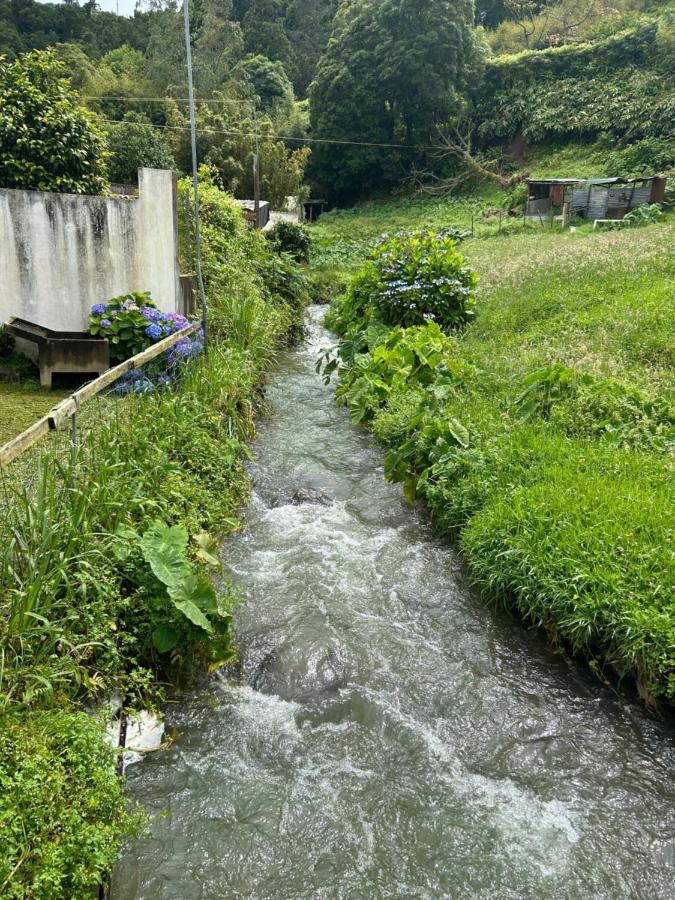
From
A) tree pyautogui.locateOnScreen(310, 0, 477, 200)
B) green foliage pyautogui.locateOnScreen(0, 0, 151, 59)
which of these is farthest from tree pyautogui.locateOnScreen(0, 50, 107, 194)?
green foliage pyautogui.locateOnScreen(0, 0, 151, 59)

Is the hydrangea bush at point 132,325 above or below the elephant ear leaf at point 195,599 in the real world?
above

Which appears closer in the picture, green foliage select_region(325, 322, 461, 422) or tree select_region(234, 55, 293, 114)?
green foliage select_region(325, 322, 461, 422)

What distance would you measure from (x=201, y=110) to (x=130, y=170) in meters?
11.8

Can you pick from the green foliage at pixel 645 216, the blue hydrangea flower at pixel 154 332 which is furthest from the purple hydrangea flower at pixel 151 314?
the green foliage at pixel 645 216

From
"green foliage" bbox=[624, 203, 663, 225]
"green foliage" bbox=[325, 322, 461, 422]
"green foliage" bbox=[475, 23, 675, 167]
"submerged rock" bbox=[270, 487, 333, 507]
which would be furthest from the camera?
"green foliage" bbox=[475, 23, 675, 167]

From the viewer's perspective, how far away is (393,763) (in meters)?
3.78

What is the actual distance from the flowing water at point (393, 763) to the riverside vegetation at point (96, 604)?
0.36 meters

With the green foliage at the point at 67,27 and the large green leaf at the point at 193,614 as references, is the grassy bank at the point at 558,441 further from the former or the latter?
the green foliage at the point at 67,27

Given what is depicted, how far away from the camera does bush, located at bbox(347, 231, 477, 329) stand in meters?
11.8

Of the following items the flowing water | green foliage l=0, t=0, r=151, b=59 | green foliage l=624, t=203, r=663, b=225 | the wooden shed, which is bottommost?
the flowing water

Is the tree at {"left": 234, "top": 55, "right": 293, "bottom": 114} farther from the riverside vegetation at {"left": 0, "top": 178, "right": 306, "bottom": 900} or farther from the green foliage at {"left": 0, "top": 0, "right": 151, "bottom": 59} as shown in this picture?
the riverside vegetation at {"left": 0, "top": 178, "right": 306, "bottom": 900}

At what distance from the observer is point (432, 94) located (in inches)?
1503

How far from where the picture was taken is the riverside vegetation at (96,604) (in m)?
2.69

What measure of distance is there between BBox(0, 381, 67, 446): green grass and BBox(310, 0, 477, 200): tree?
36829mm
